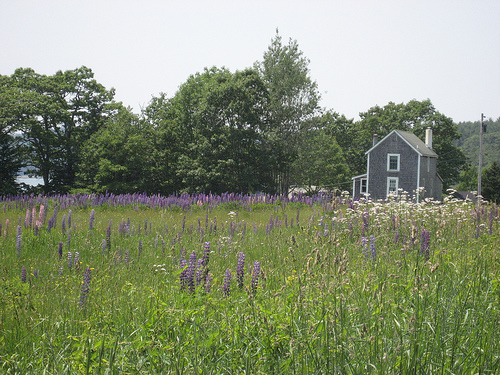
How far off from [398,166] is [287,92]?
13.6m

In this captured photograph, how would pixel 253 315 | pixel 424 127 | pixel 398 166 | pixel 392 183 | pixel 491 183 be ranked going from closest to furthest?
1. pixel 253 315
2. pixel 398 166
3. pixel 392 183
4. pixel 491 183
5. pixel 424 127

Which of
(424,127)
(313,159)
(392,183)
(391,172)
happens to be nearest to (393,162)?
(391,172)

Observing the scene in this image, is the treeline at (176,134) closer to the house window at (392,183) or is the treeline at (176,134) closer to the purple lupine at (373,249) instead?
the house window at (392,183)

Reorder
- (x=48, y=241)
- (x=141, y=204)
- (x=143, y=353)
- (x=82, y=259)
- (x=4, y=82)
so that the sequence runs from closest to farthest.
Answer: (x=143, y=353), (x=82, y=259), (x=48, y=241), (x=141, y=204), (x=4, y=82)

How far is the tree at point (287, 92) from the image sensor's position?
33.6 metres

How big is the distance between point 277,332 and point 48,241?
268 inches

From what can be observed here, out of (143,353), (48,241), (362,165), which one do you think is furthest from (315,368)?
(362,165)

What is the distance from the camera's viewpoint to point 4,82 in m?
33.3

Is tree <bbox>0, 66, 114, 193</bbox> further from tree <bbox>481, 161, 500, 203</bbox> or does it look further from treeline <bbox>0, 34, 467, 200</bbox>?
tree <bbox>481, 161, 500, 203</bbox>

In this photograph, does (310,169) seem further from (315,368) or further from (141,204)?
(315,368)

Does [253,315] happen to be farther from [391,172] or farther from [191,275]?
[391,172]

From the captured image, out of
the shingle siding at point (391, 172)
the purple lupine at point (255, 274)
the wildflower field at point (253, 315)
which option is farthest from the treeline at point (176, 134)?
the purple lupine at point (255, 274)

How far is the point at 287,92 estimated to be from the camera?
33812 mm

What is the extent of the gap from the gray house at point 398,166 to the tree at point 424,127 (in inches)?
536
